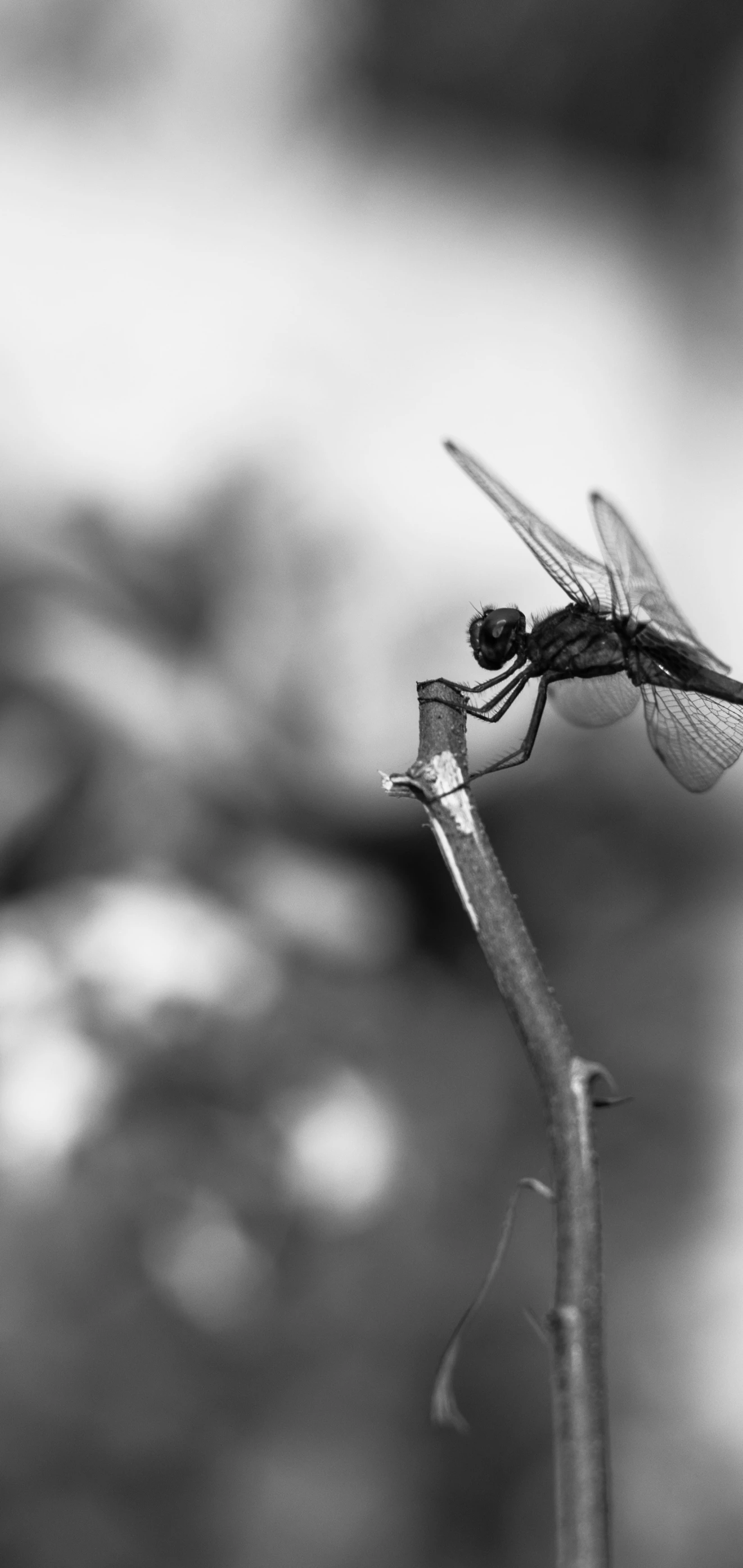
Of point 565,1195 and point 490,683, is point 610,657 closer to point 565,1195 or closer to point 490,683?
point 490,683

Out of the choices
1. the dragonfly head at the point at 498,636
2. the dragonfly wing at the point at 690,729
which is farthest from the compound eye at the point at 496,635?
the dragonfly wing at the point at 690,729

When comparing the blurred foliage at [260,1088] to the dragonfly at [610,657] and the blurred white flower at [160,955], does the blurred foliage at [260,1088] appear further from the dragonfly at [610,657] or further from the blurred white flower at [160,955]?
the dragonfly at [610,657]

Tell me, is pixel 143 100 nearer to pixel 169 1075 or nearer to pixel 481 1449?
pixel 169 1075

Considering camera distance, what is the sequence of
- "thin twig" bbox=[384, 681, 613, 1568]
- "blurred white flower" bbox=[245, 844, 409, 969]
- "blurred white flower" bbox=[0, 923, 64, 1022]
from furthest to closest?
"blurred white flower" bbox=[245, 844, 409, 969] < "blurred white flower" bbox=[0, 923, 64, 1022] < "thin twig" bbox=[384, 681, 613, 1568]

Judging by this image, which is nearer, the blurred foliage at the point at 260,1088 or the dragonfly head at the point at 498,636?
the dragonfly head at the point at 498,636

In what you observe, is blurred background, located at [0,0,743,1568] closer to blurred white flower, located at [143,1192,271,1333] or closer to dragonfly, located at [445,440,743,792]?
blurred white flower, located at [143,1192,271,1333]

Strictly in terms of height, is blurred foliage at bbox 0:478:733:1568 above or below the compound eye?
below

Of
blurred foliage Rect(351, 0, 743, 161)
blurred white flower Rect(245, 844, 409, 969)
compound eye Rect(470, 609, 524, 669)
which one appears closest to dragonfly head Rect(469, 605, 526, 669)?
compound eye Rect(470, 609, 524, 669)
